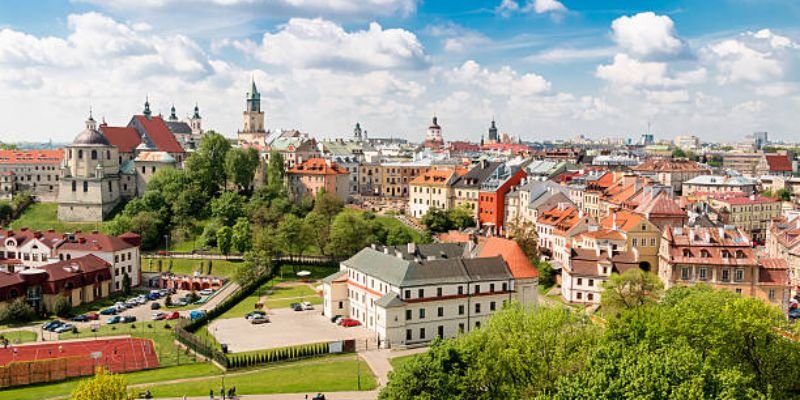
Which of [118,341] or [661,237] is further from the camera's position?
[661,237]

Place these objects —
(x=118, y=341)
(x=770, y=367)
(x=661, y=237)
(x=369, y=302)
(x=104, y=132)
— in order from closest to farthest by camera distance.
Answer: (x=770, y=367) < (x=118, y=341) < (x=369, y=302) < (x=661, y=237) < (x=104, y=132)

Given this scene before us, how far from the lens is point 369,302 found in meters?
62.6

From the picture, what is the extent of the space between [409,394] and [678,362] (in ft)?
38.5

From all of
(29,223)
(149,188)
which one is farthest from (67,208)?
(149,188)

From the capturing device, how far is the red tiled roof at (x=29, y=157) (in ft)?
420

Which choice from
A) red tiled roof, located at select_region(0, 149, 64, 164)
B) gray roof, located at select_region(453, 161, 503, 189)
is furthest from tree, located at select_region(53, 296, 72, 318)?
red tiled roof, located at select_region(0, 149, 64, 164)

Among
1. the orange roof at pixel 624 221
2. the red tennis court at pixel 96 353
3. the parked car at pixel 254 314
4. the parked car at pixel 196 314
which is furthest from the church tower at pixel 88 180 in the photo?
the orange roof at pixel 624 221

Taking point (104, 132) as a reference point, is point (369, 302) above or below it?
below

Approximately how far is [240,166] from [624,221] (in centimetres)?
5841

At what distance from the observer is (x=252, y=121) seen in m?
163

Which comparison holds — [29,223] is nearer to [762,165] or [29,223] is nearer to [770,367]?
[770,367]

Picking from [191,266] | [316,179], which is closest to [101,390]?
[191,266]

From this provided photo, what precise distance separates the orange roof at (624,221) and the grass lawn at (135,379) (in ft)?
142

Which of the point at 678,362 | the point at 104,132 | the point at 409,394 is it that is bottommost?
the point at 409,394
